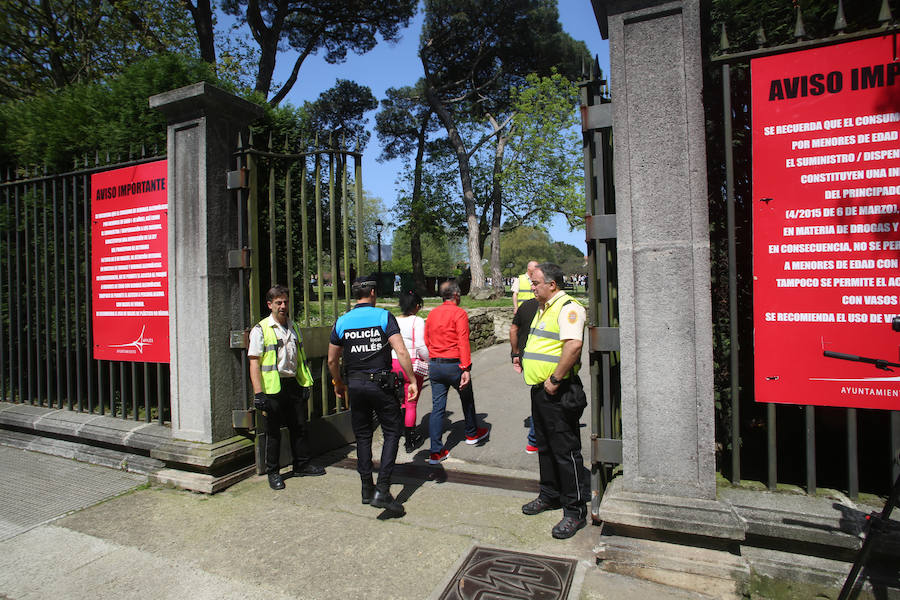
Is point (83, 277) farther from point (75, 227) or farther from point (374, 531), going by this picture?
point (374, 531)

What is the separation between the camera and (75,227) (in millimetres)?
5508

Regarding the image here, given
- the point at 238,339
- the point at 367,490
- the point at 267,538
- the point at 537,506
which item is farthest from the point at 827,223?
the point at 238,339

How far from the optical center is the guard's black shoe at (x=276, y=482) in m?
4.67

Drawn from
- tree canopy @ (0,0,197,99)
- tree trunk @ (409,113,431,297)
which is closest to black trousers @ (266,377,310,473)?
tree canopy @ (0,0,197,99)

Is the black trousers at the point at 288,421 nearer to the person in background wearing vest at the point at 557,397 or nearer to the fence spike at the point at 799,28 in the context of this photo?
the person in background wearing vest at the point at 557,397

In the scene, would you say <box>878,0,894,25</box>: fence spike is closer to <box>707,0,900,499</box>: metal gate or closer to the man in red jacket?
<box>707,0,900,499</box>: metal gate

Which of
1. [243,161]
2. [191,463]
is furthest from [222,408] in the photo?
[243,161]

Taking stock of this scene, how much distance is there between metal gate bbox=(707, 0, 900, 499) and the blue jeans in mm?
2799

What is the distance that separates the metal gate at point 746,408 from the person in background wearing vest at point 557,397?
3.03 feet

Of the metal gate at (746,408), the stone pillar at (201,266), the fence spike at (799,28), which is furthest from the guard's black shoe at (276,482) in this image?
the fence spike at (799,28)

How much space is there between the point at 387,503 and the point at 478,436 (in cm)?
221

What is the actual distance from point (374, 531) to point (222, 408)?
2.01 m

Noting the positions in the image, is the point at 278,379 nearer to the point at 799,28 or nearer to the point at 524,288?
the point at 524,288

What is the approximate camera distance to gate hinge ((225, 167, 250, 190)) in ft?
16.2
